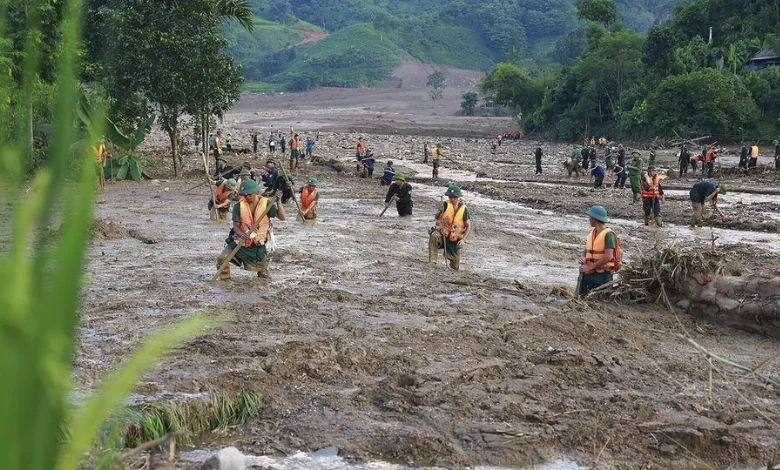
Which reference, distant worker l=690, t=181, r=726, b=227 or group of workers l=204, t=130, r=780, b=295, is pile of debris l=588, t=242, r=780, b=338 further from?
distant worker l=690, t=181, r=726, b=227

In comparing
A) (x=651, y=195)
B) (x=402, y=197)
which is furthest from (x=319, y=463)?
(x=651, y=195)

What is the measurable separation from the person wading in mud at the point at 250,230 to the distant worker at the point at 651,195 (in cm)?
1104

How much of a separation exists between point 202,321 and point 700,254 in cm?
1011

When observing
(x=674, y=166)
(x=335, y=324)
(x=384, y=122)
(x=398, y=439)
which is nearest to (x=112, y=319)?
(x=335, y=324)

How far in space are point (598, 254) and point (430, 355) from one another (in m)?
3.40

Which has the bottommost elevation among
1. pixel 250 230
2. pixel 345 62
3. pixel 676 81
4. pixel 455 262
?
pixel 455 262

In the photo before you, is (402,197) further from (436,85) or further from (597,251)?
(436,85)

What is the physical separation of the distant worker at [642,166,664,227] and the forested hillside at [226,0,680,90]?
103 meters

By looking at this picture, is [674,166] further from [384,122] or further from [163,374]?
[384,122]

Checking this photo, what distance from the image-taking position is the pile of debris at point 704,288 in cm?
962

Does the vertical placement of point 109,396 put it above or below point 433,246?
above

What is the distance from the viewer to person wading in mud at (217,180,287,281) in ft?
36.6

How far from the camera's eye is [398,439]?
6.13 meters

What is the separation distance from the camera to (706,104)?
4797 cm
